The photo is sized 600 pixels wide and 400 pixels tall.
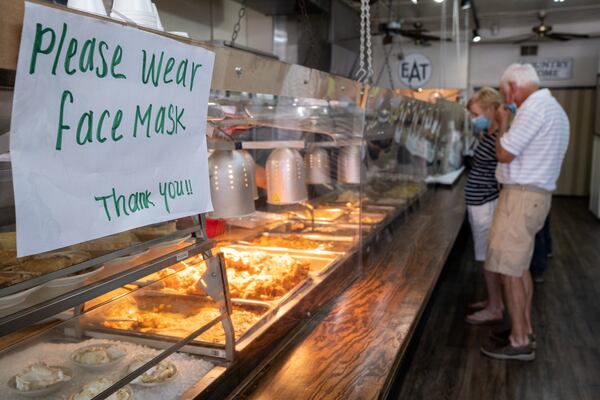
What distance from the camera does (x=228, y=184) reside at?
1.70m

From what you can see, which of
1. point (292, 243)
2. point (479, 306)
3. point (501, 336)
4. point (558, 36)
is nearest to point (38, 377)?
point (292, 243)

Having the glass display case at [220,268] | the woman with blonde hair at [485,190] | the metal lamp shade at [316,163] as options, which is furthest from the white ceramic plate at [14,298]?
the woman with blonde hair at [485,190]

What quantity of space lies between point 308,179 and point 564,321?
8.69ft

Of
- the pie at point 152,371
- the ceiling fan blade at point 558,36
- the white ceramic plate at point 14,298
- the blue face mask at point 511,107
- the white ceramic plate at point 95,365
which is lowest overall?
the pie at point 152,371

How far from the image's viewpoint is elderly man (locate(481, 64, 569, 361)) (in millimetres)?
3068

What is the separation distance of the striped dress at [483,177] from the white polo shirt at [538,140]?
0.85m

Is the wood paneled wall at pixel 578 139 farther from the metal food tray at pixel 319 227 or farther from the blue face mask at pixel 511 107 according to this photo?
the metal food tray at pixel 319 227

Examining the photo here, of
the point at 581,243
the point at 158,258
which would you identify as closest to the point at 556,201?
the point at 581,243

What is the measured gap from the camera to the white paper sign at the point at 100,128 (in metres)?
0.92

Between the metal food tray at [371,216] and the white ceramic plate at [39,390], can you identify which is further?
the metal food tray at [371,216]

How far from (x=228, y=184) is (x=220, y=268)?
28 cm

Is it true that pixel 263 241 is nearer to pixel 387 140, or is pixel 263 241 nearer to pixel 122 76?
pixel 387 140

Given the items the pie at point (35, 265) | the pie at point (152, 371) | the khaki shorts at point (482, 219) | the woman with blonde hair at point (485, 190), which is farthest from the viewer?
the khaki shorts at point (482, 219)

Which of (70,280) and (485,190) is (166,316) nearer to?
(70,280)
